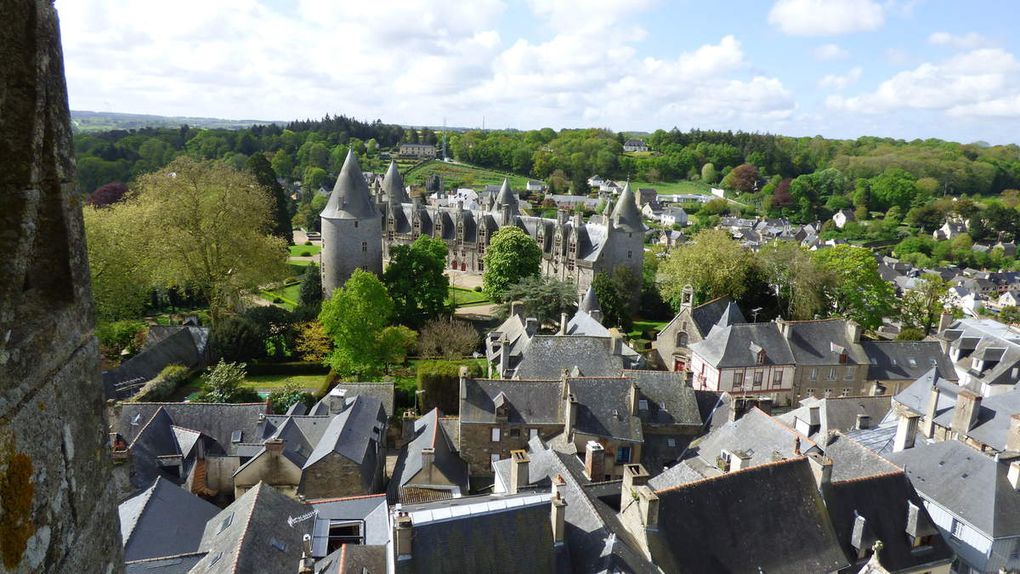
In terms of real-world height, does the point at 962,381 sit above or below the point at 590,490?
below

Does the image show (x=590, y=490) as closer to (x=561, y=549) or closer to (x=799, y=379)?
(x=561, y=549)

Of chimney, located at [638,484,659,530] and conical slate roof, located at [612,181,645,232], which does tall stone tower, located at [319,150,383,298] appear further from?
chimney, located at [638,484,659,530]

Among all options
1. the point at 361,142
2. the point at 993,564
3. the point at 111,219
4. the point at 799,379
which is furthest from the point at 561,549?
the point at 361,142

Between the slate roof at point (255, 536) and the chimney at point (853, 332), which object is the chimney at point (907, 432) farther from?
the slate roof at point (255, 536)

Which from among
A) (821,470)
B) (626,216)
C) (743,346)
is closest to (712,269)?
(626,216)

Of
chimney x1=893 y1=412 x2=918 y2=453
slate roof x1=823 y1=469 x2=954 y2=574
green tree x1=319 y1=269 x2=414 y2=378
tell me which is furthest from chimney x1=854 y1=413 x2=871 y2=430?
green tree x1=319 y1=269 x2=414 y2=378
